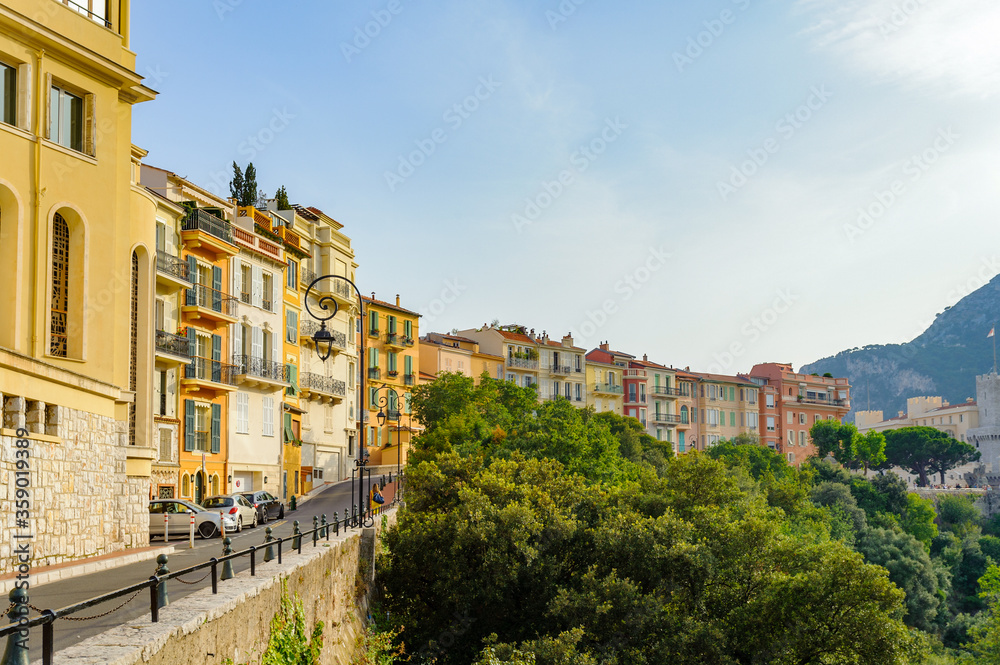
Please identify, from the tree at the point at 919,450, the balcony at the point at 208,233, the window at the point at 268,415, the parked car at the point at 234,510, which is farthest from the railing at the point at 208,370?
the tree at the point at 919,450

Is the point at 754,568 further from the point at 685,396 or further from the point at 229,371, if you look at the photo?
the point at 685,396

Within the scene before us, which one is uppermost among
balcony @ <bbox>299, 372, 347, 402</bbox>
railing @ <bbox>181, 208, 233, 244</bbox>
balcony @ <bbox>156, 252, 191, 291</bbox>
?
railing @ <bbox>181, 208, 233, 244</bbox>

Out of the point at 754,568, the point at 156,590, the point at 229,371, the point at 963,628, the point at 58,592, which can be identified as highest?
the point at 229,371

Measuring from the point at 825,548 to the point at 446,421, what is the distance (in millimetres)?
25199

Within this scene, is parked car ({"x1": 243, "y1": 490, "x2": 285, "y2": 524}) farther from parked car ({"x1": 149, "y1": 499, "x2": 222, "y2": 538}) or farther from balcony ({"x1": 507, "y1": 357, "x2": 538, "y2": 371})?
balcony ({"x1": 507, "y1": 357, "x2": 538, "y2": 371})

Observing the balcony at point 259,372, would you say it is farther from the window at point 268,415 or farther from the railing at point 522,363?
the railing at point 522,363

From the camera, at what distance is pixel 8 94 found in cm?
2198

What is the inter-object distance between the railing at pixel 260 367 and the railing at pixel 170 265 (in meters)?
6.08

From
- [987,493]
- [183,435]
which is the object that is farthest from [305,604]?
[987,493]

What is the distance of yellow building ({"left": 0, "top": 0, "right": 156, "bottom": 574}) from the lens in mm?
20656

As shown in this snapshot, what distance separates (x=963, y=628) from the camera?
63.4m

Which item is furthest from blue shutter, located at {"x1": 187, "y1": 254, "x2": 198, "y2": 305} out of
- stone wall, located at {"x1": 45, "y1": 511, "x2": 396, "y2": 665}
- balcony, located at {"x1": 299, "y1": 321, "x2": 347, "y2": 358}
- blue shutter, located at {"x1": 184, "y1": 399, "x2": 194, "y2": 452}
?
stone wall, located at {"x1": 45, "y1": 511, "x2": 396, "y2": 665}

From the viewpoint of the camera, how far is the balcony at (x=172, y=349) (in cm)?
3878

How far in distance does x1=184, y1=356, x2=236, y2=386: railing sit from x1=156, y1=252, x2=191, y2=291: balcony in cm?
354
